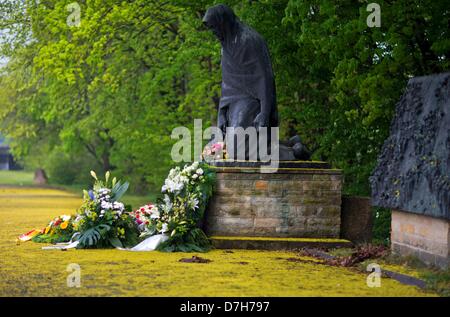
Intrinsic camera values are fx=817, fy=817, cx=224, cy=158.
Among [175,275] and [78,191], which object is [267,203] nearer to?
[175,275]

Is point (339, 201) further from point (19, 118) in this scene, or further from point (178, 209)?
point (19, 118)

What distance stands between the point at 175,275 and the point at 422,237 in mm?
3173

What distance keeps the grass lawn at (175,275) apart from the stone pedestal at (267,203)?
0.67 meters


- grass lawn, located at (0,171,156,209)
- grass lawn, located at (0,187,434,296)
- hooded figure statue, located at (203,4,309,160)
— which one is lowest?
grass lawn, located at (0,171,156,209)

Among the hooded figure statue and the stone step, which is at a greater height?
the hooded figure statue

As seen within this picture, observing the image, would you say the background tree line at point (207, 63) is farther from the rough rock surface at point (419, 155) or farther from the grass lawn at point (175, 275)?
the grass lawn at point (175, 275)

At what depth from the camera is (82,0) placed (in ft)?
77.6

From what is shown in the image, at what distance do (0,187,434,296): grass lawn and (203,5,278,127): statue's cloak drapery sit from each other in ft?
9.32

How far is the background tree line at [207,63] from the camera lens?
14.9m

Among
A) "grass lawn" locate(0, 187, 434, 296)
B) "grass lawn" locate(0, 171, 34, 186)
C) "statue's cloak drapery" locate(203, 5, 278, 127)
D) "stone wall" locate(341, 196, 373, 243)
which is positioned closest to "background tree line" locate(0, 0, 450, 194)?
"statue's cloak drapery" locate(203, 5, 278, 127)

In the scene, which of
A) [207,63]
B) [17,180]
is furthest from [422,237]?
[17,180]

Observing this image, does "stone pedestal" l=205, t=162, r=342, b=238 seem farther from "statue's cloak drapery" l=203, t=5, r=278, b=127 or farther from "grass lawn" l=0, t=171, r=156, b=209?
"grass lawn" l=0, t=171, r=156, b=209

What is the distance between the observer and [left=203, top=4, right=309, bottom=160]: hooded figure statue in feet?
45.8

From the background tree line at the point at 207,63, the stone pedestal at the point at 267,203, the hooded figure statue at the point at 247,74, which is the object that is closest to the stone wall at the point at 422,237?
the stone pedestal at the point at 267,203
